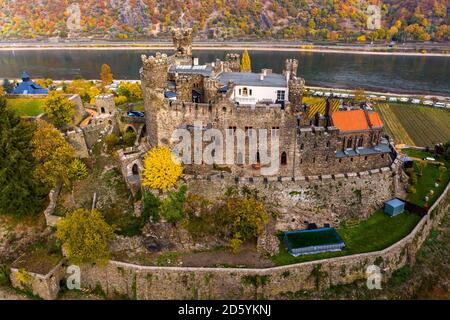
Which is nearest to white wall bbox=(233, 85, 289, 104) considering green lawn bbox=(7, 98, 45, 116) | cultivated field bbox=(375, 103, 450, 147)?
green lawn bbox=(7, 98, 45, 116)

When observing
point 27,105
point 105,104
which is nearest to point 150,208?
point 105,104

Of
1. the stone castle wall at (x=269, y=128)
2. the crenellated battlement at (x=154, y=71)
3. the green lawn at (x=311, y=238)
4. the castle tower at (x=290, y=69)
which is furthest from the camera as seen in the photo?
the castle tower at (x=290, y=69)

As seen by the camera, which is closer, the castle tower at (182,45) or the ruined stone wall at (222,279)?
the ruined stone wall at (222,279)

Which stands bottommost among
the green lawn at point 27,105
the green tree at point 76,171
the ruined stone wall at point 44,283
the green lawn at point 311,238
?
the ruined stone wall at point 44,283

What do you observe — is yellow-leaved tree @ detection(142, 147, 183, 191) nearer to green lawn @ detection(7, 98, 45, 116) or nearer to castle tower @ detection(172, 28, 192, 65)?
castle tower @ detection(172, 28, 192, 65)

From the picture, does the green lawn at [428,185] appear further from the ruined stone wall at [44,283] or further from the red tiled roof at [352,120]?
the ruined stone wall at [44,283]

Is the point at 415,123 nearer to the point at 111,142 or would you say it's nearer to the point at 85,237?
the point at 111,142

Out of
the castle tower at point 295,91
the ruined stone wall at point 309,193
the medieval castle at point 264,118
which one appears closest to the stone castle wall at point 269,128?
the medieval castle at point 264,118

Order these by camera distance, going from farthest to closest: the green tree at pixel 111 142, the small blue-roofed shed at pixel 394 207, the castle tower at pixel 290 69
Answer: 1. the green tree at pixel 111 142
2. the castle tower at pixel 290 69
3. the small blue-roofed shed at pixel 394 207
